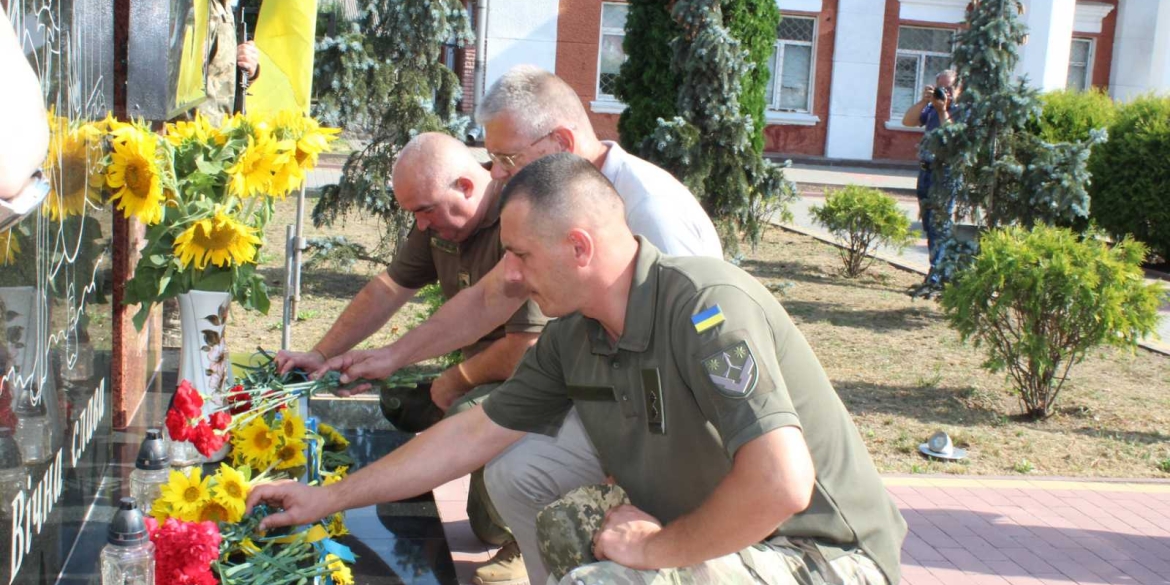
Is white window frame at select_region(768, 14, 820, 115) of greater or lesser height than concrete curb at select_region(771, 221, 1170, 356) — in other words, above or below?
above

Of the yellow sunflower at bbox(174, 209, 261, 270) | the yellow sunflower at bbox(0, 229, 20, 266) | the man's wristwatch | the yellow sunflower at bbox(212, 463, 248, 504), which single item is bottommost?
the yellow sunflower at bbox(212, 463, 248, 504)

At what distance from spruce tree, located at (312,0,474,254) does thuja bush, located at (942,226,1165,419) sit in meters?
4.17

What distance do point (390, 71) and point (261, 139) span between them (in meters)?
5.43

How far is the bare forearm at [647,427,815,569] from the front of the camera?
82.2 inches

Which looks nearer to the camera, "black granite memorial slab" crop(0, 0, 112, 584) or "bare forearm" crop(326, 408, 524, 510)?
"black granite memorial slab" crop(0, 0, 112, 584)

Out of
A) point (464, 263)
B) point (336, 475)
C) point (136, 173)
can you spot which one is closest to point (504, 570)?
point (336, 475)

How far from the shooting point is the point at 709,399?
223cm

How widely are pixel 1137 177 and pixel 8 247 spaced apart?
1275 cm

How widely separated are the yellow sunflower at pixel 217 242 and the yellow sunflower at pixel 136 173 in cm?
11

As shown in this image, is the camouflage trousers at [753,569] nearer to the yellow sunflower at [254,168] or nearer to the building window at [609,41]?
the yellow sunflower at [254,168]

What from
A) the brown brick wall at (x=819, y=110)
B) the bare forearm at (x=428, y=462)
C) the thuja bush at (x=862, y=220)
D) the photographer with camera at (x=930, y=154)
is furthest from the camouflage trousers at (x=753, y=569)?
the brown brick wall at (x=819, y=110)

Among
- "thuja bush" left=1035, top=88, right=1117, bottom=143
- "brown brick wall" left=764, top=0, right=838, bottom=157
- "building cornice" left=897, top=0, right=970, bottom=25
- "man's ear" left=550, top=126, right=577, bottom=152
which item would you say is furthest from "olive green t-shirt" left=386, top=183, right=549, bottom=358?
"building cornice" left=897, top=0, right=970, bottom=25

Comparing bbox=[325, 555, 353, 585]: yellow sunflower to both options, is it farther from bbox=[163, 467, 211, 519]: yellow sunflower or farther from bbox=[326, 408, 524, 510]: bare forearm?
bbox=[163, 467, 211, 519]: yellow sunflower

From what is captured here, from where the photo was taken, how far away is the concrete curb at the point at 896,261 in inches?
339
